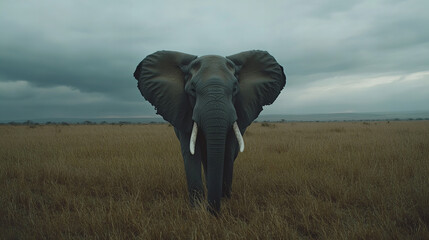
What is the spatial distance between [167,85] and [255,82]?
123 cm

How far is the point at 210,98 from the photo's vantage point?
2812 millimetres

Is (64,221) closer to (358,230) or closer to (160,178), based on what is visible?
(160,178)

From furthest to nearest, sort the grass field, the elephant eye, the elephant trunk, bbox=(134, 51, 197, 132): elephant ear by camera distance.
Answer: bbox=(134, 51, 197, 132): elephant ear < the elephant eye < the elephant trunk < the grass field

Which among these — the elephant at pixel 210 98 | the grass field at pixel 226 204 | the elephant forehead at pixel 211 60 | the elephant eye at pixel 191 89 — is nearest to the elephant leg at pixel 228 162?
the elephant at pixel 210 98

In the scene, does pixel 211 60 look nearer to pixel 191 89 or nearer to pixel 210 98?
pixel 191 89

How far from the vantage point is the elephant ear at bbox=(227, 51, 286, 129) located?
344 cm

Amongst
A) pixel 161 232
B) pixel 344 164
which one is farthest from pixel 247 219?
pixel 344 164

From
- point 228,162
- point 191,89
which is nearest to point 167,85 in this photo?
point 191,89

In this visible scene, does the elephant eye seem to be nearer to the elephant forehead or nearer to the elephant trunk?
the elephant forehead

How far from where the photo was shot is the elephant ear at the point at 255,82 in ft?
11.3

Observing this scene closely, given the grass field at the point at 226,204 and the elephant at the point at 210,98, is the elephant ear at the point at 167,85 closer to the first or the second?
the elephant at the point at 210,98

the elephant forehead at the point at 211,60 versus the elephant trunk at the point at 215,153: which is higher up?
the elephant forehead at the point at 211,60

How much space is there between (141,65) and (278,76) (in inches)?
82.8

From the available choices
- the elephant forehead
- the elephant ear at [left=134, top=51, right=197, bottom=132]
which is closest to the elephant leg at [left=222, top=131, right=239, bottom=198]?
the elephant ear at [left=134, top=51, right=197, bottom=132]
